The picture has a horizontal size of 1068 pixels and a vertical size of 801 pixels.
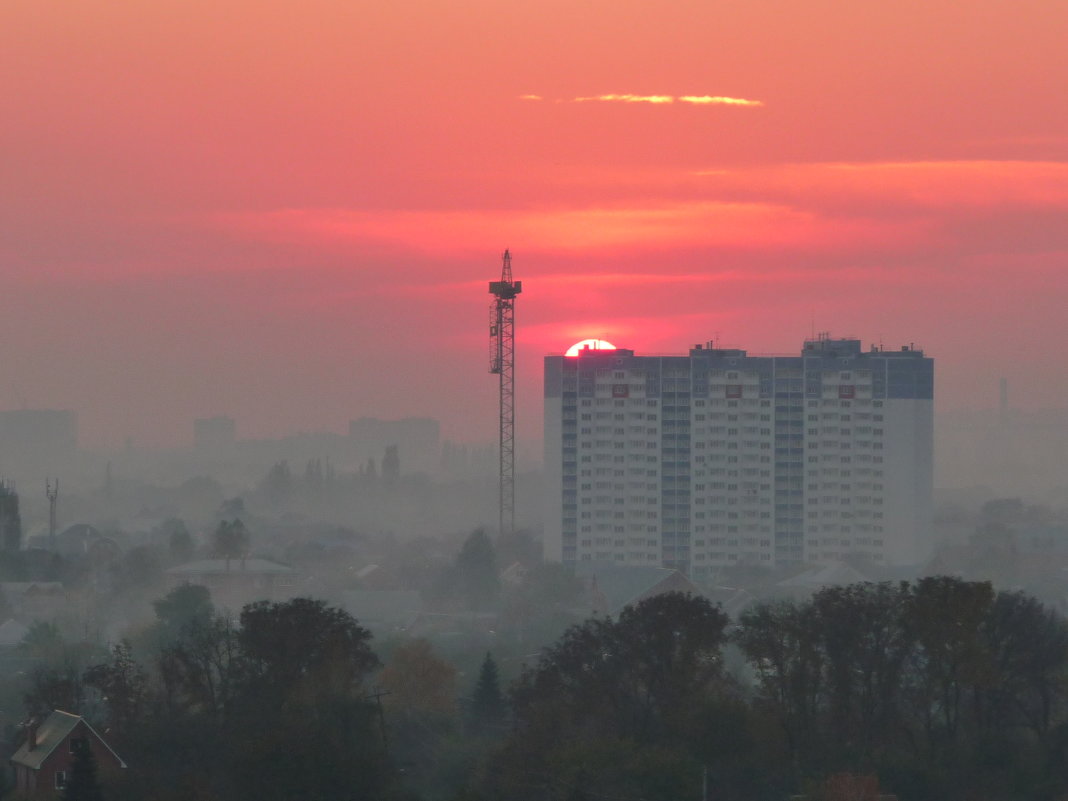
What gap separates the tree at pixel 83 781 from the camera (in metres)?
24.0

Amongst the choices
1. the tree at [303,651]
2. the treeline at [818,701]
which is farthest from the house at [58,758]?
the treeline at [818,701]

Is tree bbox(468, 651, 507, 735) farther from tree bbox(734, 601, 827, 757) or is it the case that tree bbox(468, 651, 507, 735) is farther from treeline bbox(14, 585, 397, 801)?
tree bbox(734, 601, 827, 757)

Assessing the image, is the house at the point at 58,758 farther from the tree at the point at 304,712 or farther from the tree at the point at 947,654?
the tree at the point at 947,654

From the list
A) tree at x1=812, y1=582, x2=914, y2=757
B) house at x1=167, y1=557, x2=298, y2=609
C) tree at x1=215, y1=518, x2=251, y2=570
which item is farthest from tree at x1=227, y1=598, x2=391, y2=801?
tree at x1=215, y1=518, x2=251, y2=570

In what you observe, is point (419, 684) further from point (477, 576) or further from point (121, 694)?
point (477, 576)

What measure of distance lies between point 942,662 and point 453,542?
2906 inches

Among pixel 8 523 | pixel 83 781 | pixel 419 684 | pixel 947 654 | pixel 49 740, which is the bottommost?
pixel 419 684

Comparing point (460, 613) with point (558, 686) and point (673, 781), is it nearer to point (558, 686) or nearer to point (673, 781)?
point (558, 686)

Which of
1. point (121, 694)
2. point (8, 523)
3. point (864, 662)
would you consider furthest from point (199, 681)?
point (8, 523)

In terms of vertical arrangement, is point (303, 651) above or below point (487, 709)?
above

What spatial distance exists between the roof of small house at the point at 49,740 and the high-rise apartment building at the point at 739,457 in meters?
51.3

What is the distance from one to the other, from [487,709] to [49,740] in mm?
8748

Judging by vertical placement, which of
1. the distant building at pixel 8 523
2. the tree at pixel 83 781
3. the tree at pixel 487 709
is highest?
the distant building at pixel 8 523

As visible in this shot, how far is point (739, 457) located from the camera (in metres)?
81.2
